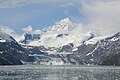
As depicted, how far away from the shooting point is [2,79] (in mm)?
134250

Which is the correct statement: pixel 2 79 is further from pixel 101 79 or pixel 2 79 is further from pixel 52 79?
pixel 101 79

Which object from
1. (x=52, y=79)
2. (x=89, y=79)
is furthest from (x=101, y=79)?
(x=52, y=79)

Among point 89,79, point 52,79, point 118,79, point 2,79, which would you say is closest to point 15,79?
point 2,79

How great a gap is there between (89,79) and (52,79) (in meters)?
13.1

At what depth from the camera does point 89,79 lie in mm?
135375

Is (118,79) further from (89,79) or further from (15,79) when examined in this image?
(15,79)

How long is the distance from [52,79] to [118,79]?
22802 millimetres

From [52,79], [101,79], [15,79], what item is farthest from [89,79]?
[15,79]

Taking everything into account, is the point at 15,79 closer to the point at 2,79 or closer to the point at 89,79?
the point at 2,79

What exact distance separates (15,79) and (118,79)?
33.5 m

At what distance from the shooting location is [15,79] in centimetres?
13575

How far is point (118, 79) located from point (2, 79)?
37.4 m

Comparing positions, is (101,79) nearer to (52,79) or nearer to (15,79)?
(52,79)

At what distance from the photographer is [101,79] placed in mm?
137000
